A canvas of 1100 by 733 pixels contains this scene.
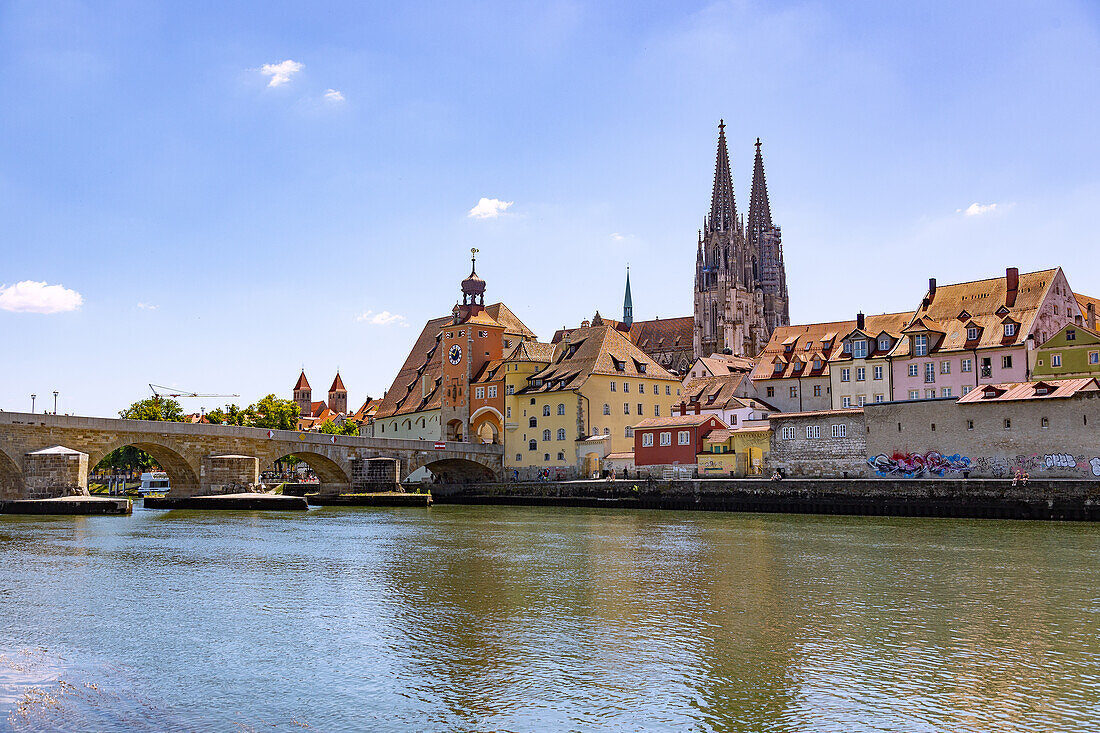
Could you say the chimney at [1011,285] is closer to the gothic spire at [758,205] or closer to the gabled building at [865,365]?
the gabled building at [865,365]

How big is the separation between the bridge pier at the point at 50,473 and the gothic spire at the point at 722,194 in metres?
107

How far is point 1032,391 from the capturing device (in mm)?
52250

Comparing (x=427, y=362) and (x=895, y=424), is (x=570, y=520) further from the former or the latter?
(x=427, y=362)

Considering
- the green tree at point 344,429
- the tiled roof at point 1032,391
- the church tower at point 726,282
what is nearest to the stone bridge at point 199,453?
the green tree at point 344,429

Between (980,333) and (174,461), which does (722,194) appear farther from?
(174,461)

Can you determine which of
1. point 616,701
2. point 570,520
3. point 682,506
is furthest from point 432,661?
point 682,506

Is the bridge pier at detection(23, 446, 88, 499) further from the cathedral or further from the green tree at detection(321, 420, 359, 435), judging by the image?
the cathedral

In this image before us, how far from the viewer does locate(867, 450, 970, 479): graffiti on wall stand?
5406cm

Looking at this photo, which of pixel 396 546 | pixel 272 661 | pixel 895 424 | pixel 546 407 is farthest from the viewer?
pixel 546 407

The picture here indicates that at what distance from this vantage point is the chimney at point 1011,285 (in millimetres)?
69125

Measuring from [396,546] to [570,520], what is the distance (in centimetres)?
1681

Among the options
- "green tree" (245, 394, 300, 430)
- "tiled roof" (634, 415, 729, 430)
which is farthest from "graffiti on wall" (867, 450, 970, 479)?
"green tree" (245, 394, 300, 430)

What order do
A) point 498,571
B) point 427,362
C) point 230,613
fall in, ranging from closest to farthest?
point 230,613, point 498,571, point 427,362

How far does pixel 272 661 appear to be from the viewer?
1636 cm
